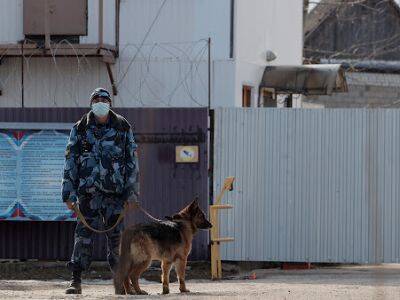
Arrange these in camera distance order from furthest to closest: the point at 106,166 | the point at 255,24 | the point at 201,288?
the point at 255,24
the point at 201,288
the point at 106,166

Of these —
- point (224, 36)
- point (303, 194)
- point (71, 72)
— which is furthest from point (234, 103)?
point (303, 194)

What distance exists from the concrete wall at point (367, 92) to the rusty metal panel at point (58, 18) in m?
15.4

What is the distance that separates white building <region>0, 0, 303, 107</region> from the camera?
61.4ft

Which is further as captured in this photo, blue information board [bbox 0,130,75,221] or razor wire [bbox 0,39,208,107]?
razor wire [bbox 0,39,208,107]

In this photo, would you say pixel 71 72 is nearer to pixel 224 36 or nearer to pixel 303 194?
pixel 224 36

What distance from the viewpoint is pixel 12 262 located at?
15.3m

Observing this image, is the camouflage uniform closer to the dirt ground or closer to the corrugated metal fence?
the dirt ground

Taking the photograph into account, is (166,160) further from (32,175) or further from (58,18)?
(58,18)

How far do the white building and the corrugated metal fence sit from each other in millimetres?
3754

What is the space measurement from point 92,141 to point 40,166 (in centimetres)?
360

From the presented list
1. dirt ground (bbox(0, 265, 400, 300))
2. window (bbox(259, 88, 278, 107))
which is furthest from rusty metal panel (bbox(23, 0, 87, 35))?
dirt ground (bbox(0, 265, 400, 300))

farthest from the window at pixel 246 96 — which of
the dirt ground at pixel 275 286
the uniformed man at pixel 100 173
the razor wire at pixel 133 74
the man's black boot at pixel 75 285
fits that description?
the man's black boot at pixel 75 285

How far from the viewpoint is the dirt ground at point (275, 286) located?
11180mm

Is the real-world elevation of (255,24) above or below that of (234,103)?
above
